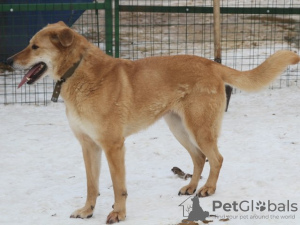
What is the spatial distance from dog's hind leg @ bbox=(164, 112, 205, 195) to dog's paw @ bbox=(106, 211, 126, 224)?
750 mm

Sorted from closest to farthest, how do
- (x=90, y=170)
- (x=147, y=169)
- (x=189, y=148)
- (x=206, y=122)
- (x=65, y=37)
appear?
(x=65, y=37)
(x=90, y=170)
(x=206, y=122)
(x=189, y=148)
(x=147, y=169)

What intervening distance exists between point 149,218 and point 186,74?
3.99ft

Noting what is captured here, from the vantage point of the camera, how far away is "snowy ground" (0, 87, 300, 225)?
4582mm

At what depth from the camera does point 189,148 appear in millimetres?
5133

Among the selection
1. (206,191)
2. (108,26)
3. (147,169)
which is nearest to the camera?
(206,191)

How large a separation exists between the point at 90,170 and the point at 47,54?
99 centimetres

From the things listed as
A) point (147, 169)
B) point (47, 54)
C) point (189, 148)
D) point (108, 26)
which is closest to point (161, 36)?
point (108, 26)

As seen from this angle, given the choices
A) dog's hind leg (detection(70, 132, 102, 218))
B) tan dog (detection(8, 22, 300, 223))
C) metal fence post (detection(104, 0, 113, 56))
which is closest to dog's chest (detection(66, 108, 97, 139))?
tan dog (detection(8, 22, 300, 223))

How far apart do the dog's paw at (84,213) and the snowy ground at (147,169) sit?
5 centimetres

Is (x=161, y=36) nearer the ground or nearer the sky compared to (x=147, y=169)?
nearer the sky

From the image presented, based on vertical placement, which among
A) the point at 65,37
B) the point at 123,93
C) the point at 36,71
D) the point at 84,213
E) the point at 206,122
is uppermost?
the point at 65,37

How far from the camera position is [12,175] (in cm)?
548

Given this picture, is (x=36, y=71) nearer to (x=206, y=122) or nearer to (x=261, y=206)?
(x=206, y=122)

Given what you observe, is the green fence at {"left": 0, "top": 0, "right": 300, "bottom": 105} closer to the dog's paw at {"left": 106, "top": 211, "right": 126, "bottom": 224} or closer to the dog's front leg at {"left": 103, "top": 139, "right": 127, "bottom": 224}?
the dog's front leg at {"left": 103, "top": 139, "right": 127, "bottom": 224}
